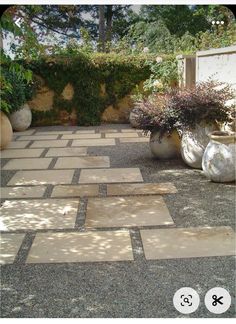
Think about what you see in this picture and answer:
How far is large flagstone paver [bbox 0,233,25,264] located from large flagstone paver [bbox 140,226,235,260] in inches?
32.8

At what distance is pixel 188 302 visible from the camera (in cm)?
160

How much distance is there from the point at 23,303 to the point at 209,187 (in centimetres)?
237

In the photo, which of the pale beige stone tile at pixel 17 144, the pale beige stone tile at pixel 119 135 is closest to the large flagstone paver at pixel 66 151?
the pale beige stone tile at pixel 17 144

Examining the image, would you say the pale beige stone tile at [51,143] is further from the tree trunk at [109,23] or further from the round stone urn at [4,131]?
the tree trunk at [109,23]

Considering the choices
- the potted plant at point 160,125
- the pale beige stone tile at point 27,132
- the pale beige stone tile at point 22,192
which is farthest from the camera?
the pale beige stone tile at point 27,132

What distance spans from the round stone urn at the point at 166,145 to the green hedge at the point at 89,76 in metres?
3.68

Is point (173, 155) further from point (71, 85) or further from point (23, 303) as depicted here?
point (71, 85)

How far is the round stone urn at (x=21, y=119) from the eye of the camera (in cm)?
786

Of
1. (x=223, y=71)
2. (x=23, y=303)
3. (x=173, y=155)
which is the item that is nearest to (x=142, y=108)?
(x=173, y=155)

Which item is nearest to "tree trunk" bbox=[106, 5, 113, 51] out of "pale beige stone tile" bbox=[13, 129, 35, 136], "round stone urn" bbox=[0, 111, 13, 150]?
"pale beige stone tile" bbox=[13, 129, 35, 136]

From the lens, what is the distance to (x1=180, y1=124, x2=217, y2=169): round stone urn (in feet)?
14.7

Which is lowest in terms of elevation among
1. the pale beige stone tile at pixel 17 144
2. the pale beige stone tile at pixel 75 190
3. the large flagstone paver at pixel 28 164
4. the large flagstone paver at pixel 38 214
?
the pale beige stone tile at pixel 75 190

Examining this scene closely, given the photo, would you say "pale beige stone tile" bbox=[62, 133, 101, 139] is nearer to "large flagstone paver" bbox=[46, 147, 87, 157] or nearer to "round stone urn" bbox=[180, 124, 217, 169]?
"large flagstone paver" bbox=[46, 147, 87, 157]

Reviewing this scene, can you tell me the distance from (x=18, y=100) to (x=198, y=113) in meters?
4.04
